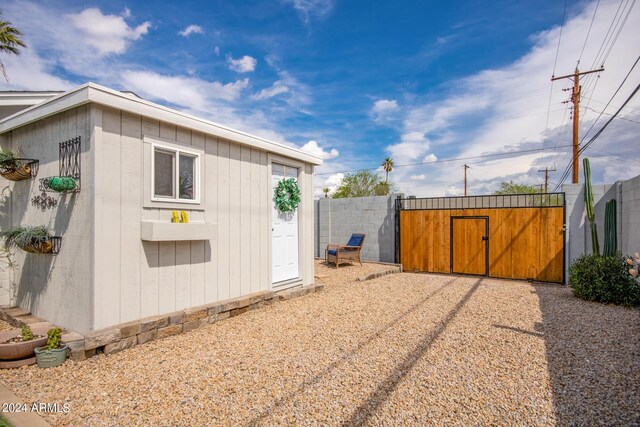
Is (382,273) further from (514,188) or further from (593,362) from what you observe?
(514,188)

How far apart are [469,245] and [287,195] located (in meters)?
4.88

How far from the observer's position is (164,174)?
3.94 metres

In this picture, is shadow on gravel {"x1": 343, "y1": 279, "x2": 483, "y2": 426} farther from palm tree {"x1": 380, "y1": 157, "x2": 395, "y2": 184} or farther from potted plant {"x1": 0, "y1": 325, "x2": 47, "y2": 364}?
palm tree {"x1": 380, "y1": 157, "x2": 395, "y2": 184}

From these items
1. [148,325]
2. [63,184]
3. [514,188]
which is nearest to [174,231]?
[148,325]

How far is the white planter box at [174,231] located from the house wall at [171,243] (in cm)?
13

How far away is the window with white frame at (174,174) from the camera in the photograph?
386 cm

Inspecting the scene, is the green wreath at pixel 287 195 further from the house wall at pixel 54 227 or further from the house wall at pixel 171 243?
the house wall at pixel 54 227

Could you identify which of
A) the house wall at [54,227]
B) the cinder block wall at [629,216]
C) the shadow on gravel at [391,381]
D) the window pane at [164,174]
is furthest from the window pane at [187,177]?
the cinder block wall at [629,216]

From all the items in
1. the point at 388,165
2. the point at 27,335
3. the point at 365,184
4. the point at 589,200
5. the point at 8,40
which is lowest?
the point at 27,335

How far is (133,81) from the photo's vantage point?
8.04 m

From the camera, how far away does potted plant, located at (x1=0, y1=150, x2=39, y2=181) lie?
403 cm

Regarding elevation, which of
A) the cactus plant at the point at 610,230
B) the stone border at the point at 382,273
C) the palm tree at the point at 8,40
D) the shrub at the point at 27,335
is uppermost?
the palm tree at the point at 8,40

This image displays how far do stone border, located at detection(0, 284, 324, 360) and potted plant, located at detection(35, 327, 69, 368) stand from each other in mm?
56

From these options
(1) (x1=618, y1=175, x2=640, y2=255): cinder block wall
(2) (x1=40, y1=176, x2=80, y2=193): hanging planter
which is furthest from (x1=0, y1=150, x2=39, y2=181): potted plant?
(1) (x1=618, y1=175, x2=640, y2=255): cinder block wall
